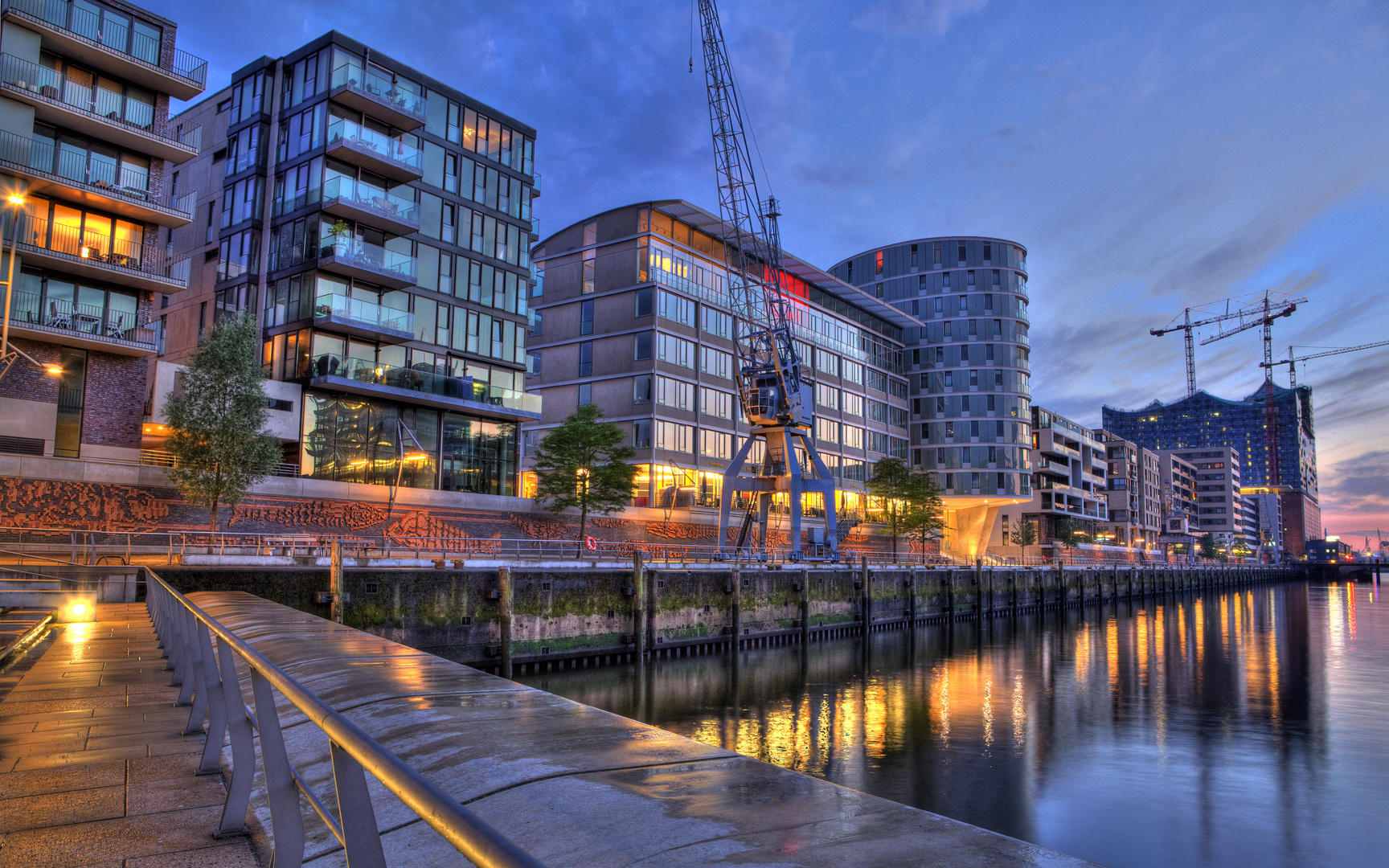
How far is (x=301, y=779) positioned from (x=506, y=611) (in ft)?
88.6

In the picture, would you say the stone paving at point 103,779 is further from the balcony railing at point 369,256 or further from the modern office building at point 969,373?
the modern office building at point 969,373

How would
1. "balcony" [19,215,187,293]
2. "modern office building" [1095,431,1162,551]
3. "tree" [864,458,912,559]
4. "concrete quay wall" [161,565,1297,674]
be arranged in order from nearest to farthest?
1. "concrete quay wall" [161,565,1297,674]
2. "balcony" [19,215,187,293]
3. "tree" [864,458,912,559]
4. "modern office building" [1095,431,1162,551]

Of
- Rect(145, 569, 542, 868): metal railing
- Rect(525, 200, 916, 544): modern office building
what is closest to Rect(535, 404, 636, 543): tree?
Rect(525, 200, 916, 544): modern office building

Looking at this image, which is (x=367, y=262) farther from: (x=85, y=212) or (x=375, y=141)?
(x=85, y=212)

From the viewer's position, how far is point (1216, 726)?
27.8 metres

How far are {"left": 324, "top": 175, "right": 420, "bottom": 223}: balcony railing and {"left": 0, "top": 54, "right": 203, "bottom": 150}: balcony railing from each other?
791cm

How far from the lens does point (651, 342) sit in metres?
69.6

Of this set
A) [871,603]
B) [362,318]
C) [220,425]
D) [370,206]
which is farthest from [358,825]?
[871,603]

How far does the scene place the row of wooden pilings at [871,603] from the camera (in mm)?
32875

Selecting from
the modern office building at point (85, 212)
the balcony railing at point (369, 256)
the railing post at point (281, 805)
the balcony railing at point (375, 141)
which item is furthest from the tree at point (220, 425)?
the railing post at point (281, 805)

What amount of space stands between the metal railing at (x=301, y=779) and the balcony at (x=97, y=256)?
126ft

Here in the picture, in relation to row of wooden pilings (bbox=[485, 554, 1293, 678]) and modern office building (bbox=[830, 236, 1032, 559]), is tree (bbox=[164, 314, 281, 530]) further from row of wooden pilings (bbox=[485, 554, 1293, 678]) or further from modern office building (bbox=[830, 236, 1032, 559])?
modern office building (bbox=[830, 236, 1032, 559])

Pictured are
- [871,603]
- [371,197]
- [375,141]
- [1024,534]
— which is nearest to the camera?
[371,197]

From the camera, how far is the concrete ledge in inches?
129
